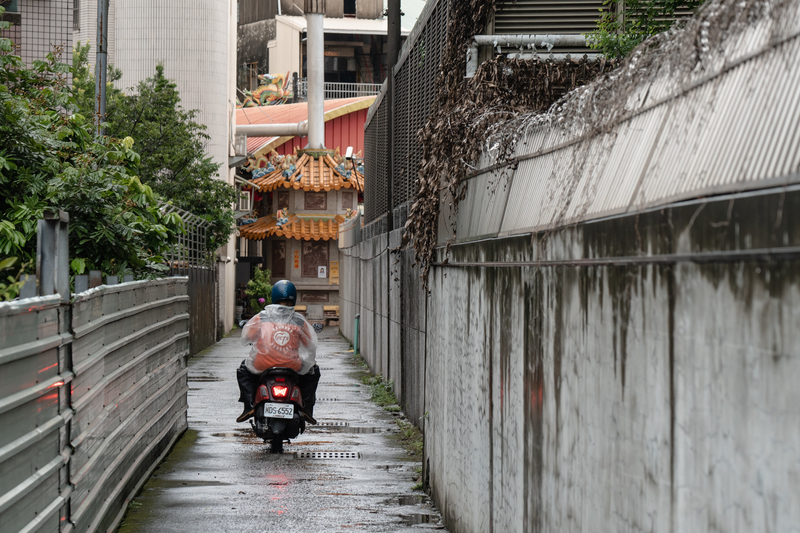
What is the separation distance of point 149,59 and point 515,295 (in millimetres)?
29735

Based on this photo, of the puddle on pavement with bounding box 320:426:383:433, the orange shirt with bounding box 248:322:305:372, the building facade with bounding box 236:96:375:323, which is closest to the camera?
the orange shirt with bounding box 248:322:305:372

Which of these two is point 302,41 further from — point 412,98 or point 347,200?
point 412,98

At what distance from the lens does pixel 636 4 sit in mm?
9461

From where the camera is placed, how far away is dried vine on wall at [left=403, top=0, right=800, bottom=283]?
3.05 meters

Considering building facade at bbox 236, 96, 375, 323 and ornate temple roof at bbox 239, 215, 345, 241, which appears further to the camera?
ornate temple roof at bbox 239, 215, 345, 241

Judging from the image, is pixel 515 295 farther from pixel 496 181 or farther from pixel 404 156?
pixel 404 156

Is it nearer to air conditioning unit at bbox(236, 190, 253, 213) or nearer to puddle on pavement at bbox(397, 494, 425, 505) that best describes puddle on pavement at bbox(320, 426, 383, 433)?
puddle on pavement at bbox(397, 494, 425, 505)

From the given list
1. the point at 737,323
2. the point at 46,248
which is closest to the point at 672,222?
the point at 737,323

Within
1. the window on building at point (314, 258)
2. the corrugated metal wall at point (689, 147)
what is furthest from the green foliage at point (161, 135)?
the corrugated metal wall at point (689, 147)

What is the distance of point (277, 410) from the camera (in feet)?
33.4

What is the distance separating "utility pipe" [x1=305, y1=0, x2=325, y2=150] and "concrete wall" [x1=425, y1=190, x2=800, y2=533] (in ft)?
130

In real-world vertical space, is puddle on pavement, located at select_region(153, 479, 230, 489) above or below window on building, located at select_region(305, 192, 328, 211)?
below

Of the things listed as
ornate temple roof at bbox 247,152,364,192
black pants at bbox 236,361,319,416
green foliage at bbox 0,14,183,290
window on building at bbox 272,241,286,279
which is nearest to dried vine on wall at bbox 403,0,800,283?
black pants at bbox 236,361,319,416

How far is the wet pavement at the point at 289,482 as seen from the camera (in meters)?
7.37
